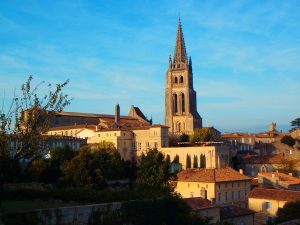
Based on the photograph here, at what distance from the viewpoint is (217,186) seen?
1781 inches

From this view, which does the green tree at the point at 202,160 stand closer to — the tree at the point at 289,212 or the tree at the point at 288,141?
the tree at the point at 288,141

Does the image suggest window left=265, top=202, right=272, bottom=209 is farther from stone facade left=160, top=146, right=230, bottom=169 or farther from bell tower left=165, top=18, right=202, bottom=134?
bell tower left=165, top=18, right=202, bottom=134

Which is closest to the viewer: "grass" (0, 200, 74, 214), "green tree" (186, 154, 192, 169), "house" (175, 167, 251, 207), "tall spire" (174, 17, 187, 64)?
"grass" (0, 200, 74, 214)

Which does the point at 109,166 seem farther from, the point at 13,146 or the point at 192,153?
the point at 13,146

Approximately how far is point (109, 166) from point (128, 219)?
30.9 metres

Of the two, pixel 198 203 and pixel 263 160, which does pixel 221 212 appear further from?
pixel 263 160

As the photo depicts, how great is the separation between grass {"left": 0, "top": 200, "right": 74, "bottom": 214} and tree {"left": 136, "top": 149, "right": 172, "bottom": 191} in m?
22.3

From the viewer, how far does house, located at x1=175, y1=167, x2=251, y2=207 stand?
148 feet

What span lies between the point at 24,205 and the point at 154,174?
26661 mm

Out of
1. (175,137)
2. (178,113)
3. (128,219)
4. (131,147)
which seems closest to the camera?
(128,219)

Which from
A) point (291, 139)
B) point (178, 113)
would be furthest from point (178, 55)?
point (291, 139)

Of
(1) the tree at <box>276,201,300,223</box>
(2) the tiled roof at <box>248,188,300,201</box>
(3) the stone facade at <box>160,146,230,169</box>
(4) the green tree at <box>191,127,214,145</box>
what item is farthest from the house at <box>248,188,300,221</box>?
(4) the green tree at <box>191,127,214,145</box>

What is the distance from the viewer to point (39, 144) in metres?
19.5

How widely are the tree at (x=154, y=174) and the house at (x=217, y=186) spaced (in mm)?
2843
